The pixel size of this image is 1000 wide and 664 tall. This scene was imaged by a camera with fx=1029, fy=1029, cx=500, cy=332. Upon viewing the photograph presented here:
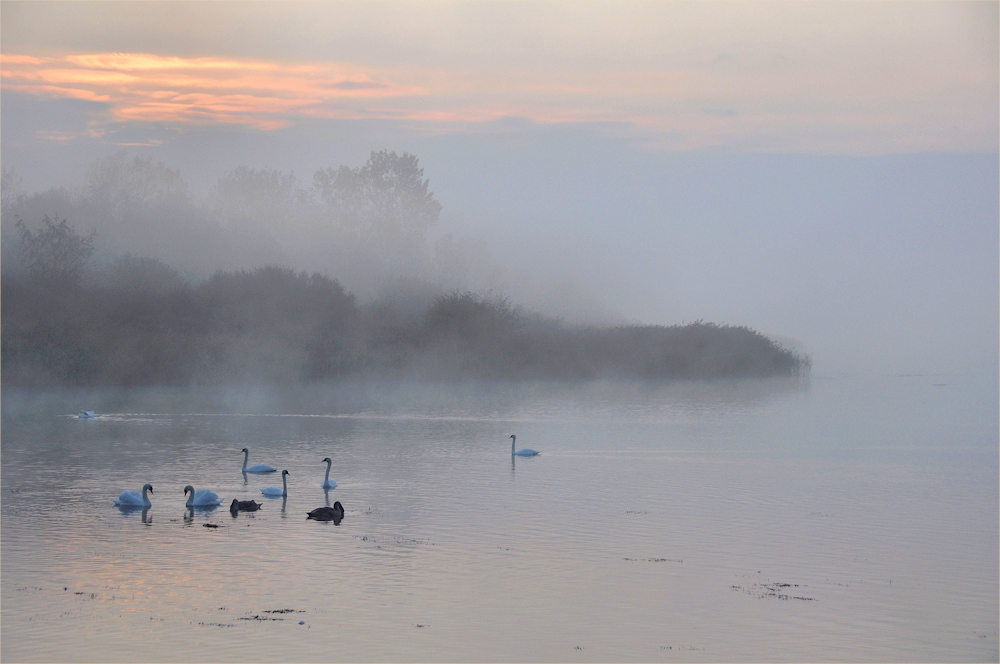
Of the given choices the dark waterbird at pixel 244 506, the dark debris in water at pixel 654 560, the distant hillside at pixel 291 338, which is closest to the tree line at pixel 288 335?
the distant hillside at pixel 291 338

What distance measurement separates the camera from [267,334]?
226ft

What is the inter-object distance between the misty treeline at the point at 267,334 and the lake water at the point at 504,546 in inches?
820

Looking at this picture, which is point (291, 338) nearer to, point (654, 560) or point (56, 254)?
point (56, 254)

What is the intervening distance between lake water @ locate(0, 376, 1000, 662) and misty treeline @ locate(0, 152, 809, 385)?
2082cm

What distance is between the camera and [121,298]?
69062 mm

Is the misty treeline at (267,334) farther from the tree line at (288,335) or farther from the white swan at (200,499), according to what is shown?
the white swan at (200,499)

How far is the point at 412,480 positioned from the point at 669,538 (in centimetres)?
919

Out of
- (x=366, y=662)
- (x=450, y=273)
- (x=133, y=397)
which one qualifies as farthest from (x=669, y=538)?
(x=450, y=273)

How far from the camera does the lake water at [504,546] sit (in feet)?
45.7

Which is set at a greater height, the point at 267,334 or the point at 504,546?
the point at 267,334

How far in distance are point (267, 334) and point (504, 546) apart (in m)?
52.1

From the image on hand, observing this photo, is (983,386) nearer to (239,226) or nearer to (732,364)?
(732,364)

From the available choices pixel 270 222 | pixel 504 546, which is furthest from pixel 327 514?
pixel 270 222

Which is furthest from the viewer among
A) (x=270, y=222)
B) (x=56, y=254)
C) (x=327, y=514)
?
(x=270, y=222)
